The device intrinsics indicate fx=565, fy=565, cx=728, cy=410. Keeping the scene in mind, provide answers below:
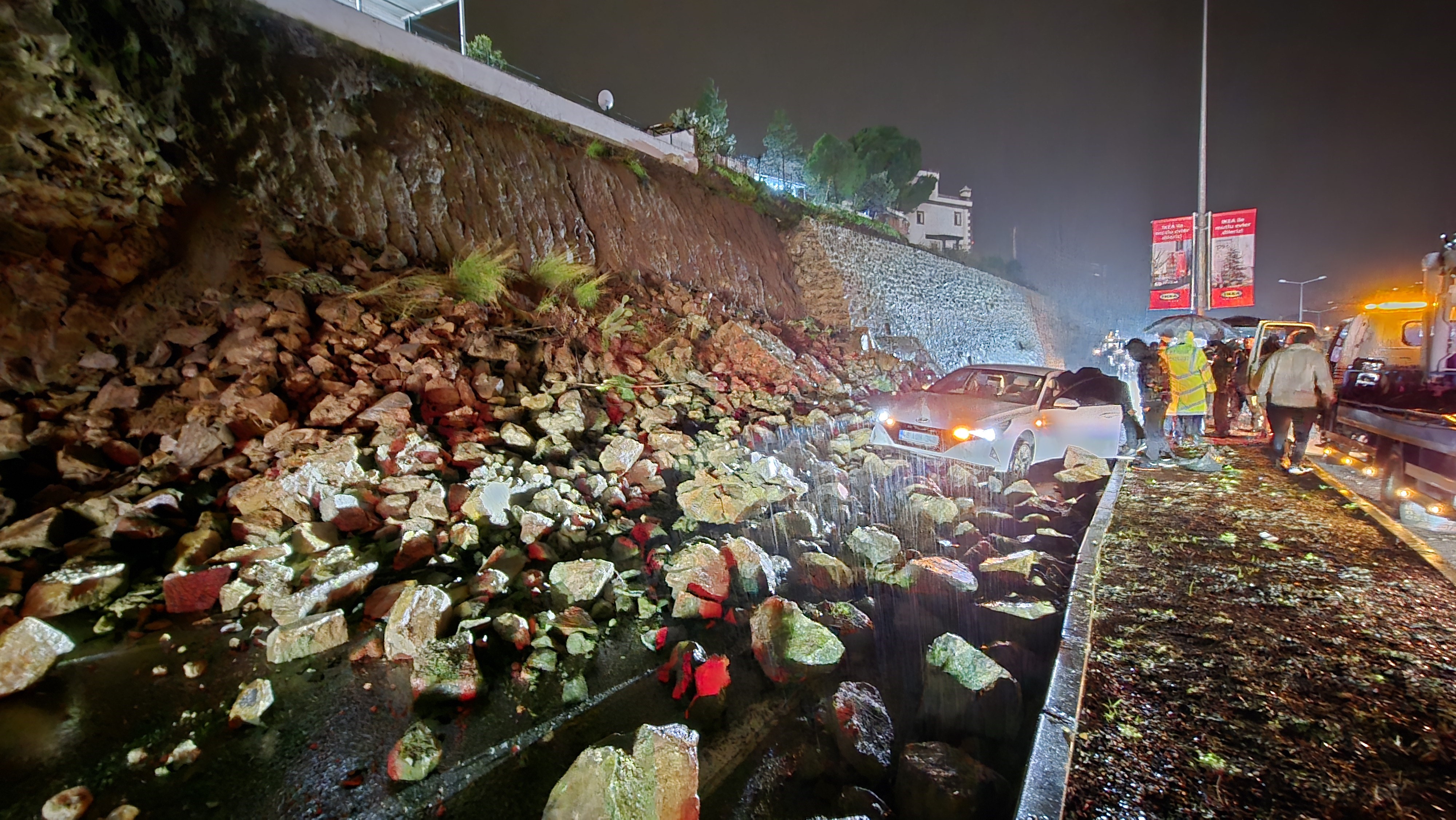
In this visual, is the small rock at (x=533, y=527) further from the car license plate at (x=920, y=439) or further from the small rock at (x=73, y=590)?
the car license plate at (x=920, y=439)

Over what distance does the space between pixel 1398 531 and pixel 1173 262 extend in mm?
19479

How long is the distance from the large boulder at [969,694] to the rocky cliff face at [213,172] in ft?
24.0

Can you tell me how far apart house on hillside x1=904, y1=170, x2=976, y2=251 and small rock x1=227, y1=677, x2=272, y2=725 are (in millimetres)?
45610

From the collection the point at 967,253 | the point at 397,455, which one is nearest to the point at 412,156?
the point at 397,455

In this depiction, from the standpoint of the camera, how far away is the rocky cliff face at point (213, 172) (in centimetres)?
519

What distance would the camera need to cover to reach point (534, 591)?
399 centimetres

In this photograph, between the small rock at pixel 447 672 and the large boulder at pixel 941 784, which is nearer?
the large boulder at pixel 941 784

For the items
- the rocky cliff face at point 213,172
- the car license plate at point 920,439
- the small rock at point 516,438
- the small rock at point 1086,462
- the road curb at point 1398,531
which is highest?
the rocky cliff face at point 213,172

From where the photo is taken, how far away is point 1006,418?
6.61 metres

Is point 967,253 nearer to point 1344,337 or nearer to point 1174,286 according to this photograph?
point 1174,286

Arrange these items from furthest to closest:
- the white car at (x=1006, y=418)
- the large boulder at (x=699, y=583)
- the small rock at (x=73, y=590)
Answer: the white car at (x=1006, y=418), the large boulder at (x=699, y=583), the small rock at (x=73, y=590)

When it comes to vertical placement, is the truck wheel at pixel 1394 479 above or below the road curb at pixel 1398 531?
above

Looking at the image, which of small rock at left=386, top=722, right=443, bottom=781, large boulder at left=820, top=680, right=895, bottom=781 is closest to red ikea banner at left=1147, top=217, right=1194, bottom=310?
large boulder at left=820, top=680, right=895, bottom=781

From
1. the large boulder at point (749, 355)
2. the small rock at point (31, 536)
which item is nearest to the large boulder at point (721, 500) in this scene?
the small rock at point (31, 536)
